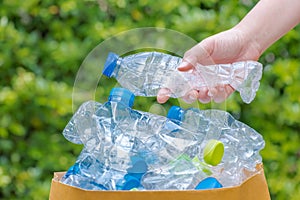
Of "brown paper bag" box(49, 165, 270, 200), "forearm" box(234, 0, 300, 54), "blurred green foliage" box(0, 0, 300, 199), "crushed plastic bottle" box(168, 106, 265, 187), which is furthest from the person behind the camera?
"blurred green foliage" box(0, 0, 300, 199)

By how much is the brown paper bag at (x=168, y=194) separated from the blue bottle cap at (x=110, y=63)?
0.23 metres

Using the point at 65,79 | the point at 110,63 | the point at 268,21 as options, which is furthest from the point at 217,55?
the point at 65,79

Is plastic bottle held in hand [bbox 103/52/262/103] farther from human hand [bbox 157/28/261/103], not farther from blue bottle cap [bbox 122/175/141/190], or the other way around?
blue bottle cap [bbox 122/175/141/190]

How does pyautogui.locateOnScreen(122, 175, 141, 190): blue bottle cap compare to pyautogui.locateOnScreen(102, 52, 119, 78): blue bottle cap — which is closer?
pyautogui.locateOnScreen(122, 175, 141, 190): blue bottle cap

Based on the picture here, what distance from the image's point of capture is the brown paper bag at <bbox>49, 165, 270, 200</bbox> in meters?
1.15

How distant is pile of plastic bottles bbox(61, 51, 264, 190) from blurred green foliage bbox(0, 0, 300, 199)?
115cm

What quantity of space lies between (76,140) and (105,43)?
8.1 inches

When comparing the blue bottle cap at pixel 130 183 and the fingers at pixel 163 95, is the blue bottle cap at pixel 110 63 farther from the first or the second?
the blue bottle cap at pixel 130 183

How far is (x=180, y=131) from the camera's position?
51.1 inches

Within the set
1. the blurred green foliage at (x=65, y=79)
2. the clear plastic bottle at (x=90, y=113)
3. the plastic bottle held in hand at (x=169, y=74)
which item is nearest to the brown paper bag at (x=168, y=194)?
the clear plastic bottle at (x=90, y=113)

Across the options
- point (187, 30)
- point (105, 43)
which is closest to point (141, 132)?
point (105, 43)

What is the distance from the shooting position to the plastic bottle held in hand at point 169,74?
4.42 feet

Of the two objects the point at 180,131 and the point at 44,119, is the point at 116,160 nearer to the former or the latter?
the point at 180,131

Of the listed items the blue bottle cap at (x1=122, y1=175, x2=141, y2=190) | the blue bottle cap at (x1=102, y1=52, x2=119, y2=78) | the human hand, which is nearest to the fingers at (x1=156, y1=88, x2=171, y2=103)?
the human hand
